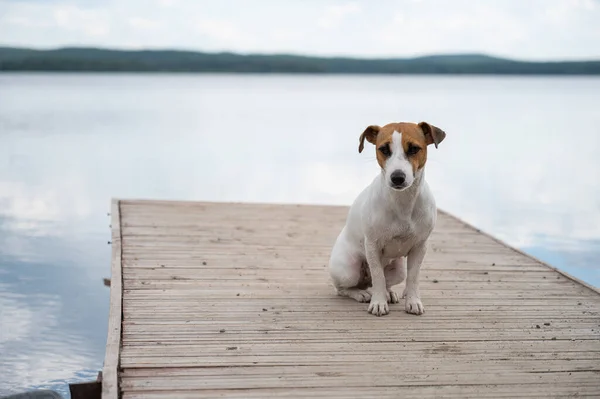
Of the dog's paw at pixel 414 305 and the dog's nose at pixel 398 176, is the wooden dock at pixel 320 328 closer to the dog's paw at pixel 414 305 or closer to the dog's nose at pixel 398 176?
the dog's paw at pixel 414 305

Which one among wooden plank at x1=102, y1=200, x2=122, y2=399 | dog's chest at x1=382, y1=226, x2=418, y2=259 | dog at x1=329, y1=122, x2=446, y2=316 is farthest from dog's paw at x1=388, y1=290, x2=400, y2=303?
wooden plank at x1=102, y1=200, x2=122, y2=399

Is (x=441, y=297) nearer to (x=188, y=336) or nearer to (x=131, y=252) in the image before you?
(x=188, y=336)

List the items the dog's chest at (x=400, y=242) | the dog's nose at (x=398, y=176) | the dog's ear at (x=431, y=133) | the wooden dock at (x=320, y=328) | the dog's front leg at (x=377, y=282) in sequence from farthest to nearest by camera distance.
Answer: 1. the dog's front leg at (x=377, y=282)
2. the dog's chest at (x=400, y=242)
3. the dog's ear at (x=431, y=133)
4. the dog's nose at (x=398, y=176)
5. the wooden dock at (x=320, y=328)

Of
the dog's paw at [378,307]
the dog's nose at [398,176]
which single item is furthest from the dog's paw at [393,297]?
the dog's nose at [398,176]

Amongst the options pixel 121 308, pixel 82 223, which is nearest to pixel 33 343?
pixel 121 308

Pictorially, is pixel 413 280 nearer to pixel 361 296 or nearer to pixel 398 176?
pixel 361 296

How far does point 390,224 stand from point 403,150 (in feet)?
1.59

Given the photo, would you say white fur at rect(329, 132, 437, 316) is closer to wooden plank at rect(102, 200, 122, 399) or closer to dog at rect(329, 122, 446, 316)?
dog at rect(329, 122, 446, 316)

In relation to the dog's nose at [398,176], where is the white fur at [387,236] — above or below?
below

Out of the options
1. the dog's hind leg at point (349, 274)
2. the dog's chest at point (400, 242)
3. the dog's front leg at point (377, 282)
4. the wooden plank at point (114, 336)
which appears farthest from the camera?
the dog's hind leg at point (349, 274)

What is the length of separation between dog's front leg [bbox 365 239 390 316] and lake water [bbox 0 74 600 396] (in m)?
2.15

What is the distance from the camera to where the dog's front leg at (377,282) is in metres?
4.71

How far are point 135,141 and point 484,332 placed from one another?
16.6 m

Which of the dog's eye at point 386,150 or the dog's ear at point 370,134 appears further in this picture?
A: the dog's ear at point 370,134
